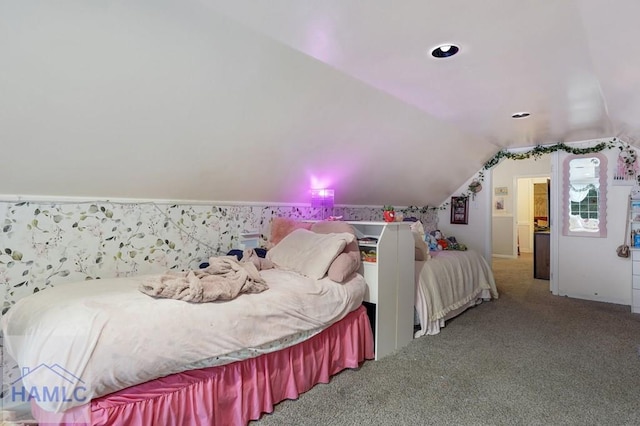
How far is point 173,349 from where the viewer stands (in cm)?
155

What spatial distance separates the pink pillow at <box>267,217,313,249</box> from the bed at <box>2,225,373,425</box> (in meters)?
0.77

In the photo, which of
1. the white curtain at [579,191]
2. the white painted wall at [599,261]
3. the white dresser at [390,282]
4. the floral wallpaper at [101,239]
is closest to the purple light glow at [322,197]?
the white dresser at [390,282]

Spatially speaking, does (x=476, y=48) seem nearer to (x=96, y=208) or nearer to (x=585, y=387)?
(x=585, y=387)

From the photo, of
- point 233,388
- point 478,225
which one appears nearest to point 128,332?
point 233,388

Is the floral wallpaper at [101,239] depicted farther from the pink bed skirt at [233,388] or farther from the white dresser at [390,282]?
the white dresser at [390,282]

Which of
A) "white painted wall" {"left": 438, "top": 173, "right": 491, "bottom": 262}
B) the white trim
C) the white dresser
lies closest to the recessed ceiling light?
the white dresser

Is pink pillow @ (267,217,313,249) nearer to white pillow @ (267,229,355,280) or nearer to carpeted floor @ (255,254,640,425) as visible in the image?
white pillow @ (267,229,355,280)

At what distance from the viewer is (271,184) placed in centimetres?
316

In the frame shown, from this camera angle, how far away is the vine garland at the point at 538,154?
13.8ft

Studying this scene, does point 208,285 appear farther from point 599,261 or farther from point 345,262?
point 599,261

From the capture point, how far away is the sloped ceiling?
156cm

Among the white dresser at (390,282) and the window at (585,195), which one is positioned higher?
the window at (585,195)

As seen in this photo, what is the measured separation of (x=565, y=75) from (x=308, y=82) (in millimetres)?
1784

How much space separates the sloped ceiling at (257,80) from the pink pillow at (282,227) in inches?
13.9
